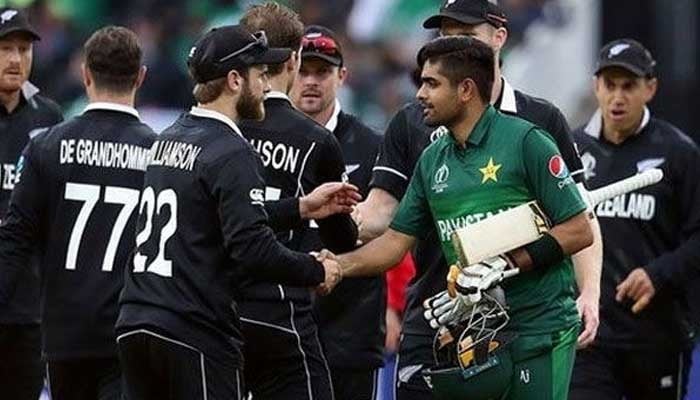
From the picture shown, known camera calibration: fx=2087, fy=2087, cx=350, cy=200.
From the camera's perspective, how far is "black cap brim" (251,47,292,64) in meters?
8.50

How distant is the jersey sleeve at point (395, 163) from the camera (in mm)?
9680

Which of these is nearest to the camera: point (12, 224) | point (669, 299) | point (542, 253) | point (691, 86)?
point (542, 253)

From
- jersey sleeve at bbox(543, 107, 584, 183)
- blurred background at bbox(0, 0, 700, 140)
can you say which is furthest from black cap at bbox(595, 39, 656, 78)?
blurred background at bbox(0, 0, 700, 140)

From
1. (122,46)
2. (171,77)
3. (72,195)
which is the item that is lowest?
(171,77)

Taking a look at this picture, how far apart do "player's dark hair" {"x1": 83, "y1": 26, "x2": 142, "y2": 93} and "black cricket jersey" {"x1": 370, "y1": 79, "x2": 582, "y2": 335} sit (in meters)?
1.24

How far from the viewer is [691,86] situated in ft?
63.7

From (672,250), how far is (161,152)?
12.3 feet

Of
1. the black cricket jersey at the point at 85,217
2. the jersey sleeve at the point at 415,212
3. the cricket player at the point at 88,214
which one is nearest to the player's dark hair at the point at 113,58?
the cricket player at the point at 88,214

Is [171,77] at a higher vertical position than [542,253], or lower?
lower

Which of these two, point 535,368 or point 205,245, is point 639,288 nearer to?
point 535,368

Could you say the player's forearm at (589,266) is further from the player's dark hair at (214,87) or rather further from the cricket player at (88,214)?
the cricket player at (88,214)

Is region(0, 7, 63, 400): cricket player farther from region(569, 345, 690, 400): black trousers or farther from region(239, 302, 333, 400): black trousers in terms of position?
region(569, 345, 690, 400): black trousers

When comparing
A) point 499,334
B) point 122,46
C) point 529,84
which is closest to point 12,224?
point 122,46

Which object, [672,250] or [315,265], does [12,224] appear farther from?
[672,250]
